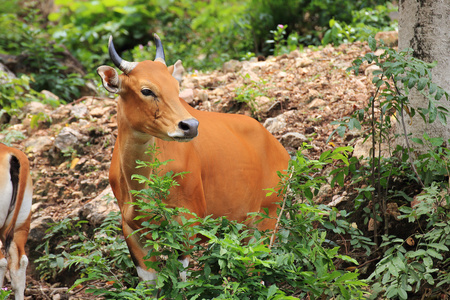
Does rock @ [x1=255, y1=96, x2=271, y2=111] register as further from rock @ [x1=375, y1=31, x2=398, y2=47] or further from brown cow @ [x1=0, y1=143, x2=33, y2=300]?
A: brown cow @ [x1=0, y1=143, x2=33, y2=300]

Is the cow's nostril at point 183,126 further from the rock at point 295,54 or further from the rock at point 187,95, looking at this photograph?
the rock at point 295,54

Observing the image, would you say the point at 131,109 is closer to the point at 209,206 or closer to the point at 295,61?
the point at 209,206

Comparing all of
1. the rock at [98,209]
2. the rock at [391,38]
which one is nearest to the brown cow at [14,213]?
the rock at [98,209]

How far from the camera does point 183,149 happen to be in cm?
445

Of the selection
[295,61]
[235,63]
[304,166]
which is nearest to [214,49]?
[235,63]

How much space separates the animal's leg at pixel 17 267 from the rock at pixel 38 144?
291 cm

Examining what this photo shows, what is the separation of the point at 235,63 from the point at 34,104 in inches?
126

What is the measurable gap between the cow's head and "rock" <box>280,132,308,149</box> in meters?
2.51

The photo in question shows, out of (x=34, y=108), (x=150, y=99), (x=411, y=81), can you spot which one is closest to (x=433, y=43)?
(x=411, y=81)

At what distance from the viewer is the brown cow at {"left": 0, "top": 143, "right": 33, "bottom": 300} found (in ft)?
15.7

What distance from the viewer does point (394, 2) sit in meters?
12.6

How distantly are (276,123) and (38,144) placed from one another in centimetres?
331

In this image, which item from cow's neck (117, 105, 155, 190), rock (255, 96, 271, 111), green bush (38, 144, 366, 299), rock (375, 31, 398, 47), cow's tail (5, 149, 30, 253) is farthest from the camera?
rock (375, 31, 398, 47)

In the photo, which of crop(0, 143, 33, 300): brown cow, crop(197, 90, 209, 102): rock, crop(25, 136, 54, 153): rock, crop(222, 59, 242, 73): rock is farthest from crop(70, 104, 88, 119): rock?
crop(0, 143, 33, 300): brown cow
